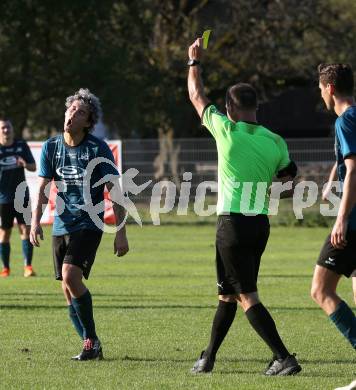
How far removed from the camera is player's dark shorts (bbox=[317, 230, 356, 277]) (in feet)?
24.6

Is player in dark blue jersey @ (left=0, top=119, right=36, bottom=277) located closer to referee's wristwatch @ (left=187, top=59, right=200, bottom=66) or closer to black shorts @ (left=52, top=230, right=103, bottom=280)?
black shorts @ (left=52, top=230, right=103, bottom=280)

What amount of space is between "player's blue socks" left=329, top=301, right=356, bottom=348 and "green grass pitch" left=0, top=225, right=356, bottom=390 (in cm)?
37

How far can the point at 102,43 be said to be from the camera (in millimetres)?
38656

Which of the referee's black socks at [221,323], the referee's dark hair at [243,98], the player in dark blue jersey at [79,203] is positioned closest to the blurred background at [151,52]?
the player in dark blue jersey at [79,203]

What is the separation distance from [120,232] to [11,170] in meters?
8.41

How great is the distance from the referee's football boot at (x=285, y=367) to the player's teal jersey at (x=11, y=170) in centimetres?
930

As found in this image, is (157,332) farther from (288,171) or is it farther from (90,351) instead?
(288,171)

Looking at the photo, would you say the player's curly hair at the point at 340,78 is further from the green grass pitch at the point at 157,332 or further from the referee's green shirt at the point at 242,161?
the green grass pitch at the point at 157,332

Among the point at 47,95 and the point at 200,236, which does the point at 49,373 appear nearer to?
the point at 200,236

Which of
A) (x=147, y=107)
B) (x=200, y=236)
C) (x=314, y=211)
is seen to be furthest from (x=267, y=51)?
(x=200, y=236)

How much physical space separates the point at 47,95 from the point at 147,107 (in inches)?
171

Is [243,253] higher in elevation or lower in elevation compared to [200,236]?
higher

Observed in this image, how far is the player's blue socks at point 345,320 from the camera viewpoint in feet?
25.2

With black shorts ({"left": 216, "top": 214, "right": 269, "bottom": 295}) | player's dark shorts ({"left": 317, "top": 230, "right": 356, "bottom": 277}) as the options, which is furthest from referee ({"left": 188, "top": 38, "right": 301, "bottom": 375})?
player's dark shorts ({"left": 317, "top": 230, "right": 356, "bottom": 277})
